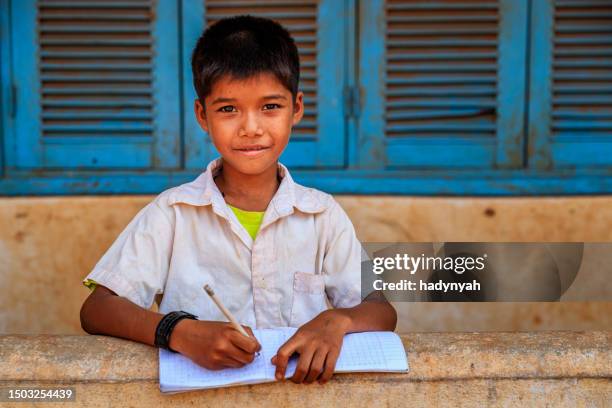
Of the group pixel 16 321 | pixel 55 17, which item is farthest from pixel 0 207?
pixel 55 17

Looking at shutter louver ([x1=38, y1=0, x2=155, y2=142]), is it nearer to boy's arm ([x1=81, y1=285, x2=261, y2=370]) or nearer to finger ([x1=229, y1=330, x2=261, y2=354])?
boy's arm ([x1=81, y1=285, x2=261, y2=370])

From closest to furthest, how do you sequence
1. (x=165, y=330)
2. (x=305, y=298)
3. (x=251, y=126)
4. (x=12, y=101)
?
(x=165, y=330)
(x=251, y=126)
(x=305, y=298)
(x=12, y=101)

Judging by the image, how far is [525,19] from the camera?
9.80ft

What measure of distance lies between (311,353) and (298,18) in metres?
1.95

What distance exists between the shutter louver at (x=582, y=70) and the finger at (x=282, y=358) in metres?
2.09

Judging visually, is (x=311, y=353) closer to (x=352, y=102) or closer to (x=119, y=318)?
(x=119, y=318)

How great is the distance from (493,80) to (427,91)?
28 centimetres

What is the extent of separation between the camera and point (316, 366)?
1320 millimetres

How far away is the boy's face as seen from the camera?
172 cm

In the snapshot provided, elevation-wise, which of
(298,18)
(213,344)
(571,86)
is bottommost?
(213,344)

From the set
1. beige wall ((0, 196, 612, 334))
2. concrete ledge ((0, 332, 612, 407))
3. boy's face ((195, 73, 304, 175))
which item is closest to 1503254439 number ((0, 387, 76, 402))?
concrete ledge ((0, 332, 612, 407))

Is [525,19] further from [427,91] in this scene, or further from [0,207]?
[0,207]

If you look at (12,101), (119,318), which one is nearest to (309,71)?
(12,101)

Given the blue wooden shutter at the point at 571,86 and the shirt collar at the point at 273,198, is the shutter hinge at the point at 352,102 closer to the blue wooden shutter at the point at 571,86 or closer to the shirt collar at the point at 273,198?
the blue wooden shutter at the point at 571,86
